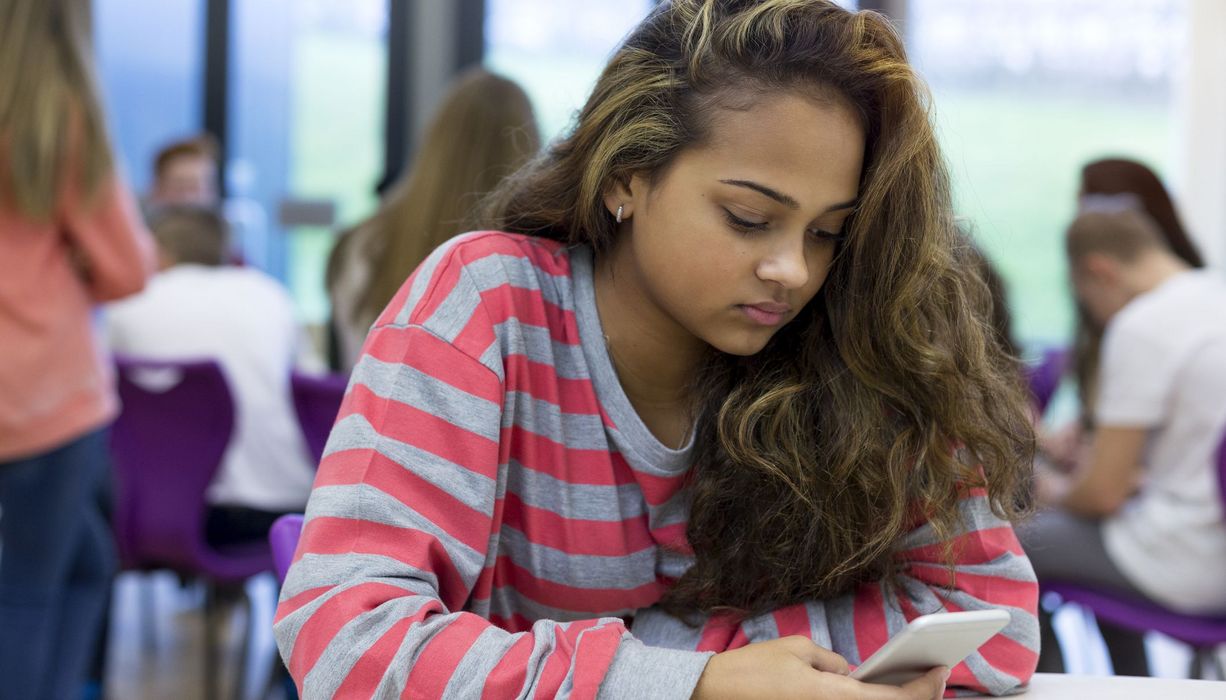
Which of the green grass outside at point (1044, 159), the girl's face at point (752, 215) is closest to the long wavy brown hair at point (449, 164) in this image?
the girl's face at point (752, 215)

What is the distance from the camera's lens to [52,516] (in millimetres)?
2443

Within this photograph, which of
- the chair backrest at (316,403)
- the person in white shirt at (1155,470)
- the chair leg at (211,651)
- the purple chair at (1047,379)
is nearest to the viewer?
the person in white shirt at (1155,470)

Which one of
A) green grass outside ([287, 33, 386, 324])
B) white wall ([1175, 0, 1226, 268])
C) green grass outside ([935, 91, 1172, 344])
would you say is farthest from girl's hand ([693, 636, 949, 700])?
green grass outside ([287, 33, 386, 324])

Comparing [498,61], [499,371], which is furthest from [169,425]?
[498,61]

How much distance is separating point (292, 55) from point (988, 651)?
5.82 m

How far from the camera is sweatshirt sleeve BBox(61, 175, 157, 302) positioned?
247 cm

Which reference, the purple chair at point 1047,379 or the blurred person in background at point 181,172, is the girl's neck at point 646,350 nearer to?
the purple chair at point 1047,379

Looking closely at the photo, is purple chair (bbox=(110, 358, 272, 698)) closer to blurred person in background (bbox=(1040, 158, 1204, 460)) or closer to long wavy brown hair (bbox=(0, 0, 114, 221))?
long wavy brown hair (bbox=(0, 0, 114, 221))

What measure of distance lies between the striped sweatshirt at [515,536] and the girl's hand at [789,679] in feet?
0.06

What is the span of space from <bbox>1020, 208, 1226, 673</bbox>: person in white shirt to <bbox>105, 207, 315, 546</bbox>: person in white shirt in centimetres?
166

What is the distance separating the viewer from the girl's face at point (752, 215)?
3.79 ft

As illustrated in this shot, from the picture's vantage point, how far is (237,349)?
319 centimetres

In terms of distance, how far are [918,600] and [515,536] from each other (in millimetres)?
385

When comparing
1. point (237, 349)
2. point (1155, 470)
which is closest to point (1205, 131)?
point (1155, 470)
